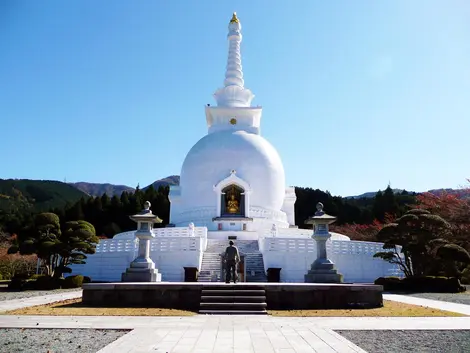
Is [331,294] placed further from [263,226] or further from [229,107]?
[229,107]

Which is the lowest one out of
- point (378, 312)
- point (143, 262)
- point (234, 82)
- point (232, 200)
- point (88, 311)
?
point (88, 311)

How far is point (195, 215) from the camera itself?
39.1 metres

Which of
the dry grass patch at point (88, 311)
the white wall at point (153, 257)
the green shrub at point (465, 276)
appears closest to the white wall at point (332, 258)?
the white wall at point (153, 257)

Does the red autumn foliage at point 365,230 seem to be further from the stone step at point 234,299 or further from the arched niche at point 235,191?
the stone step at point 234,299

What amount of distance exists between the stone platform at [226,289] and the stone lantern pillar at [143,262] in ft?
11.4

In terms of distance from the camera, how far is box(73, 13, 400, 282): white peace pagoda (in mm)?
26609

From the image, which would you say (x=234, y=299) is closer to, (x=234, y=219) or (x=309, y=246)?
(x=309, y=246)

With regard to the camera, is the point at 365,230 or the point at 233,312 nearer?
the point at 233,312

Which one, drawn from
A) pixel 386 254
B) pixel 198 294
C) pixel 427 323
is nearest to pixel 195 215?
pixel 386 254

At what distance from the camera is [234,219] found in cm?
3703

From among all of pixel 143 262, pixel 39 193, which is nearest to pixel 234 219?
pixel 143 262

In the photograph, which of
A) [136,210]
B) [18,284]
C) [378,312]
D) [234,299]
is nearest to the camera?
[378,312]

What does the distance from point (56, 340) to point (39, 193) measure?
443 feet

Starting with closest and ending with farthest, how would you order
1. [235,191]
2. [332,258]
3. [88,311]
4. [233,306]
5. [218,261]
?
[88,311] < [233,306] < [218,261] < [332,258] < [235,191]
